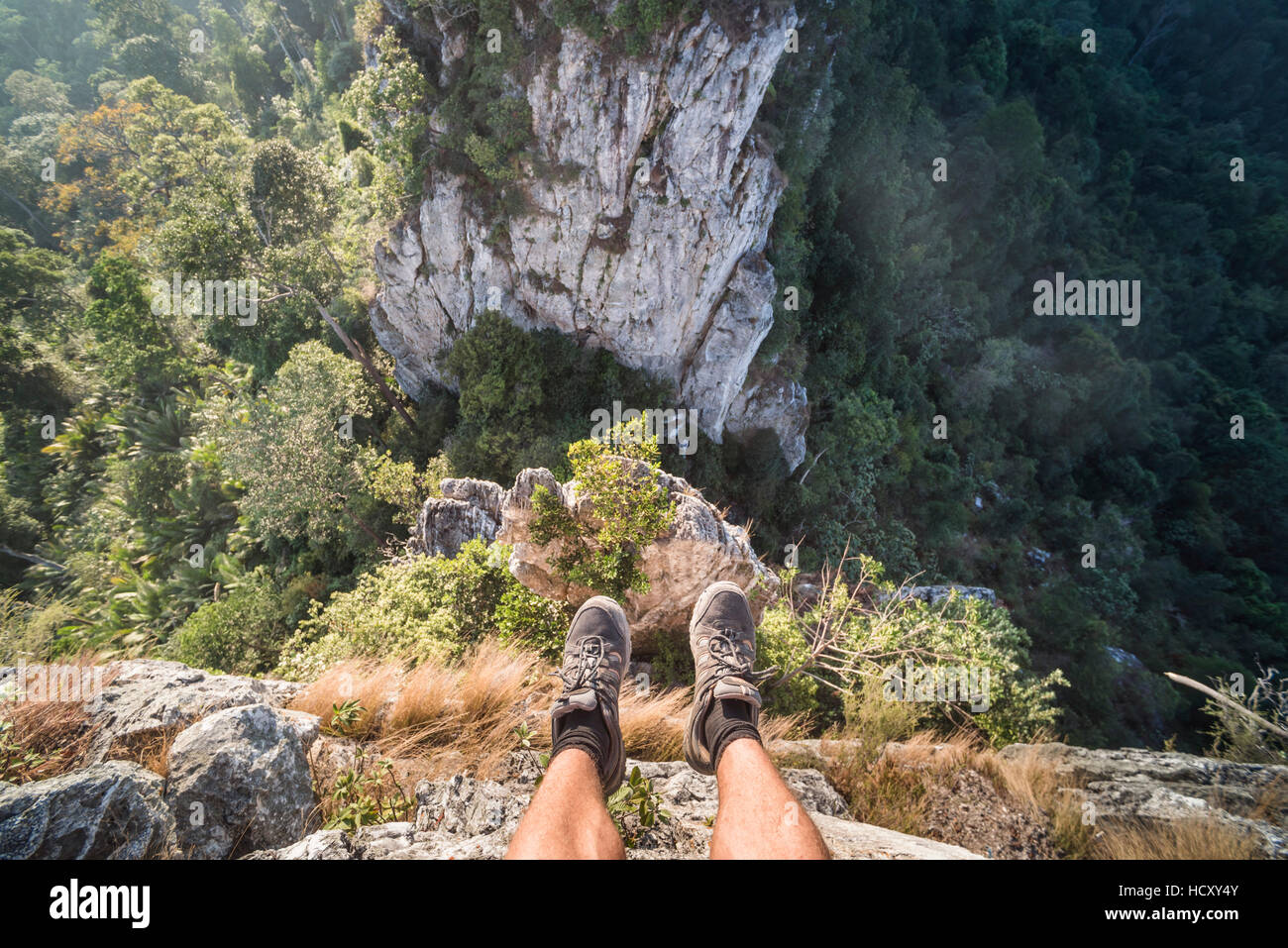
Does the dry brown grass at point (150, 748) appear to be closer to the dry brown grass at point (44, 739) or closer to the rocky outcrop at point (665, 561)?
the dry brown grass at point (44, 739)

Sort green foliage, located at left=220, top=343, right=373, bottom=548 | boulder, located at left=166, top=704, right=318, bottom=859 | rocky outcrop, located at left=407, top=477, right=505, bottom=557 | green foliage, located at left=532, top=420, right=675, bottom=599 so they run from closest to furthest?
boulder, located at left=166, top=704, right=318, bottom=859 → green foliage, located at left=532, top=420, right=675, bottom=599 → rocky outcrop, located at left=407, top=477, right=505, bottom=557 → green foliage, located at left=220, top=343, right=373, bottom=548

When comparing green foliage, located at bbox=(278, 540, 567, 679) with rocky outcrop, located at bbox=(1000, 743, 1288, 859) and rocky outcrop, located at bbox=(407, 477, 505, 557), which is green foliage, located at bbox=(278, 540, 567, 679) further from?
rocky outcrop, located at bbox=(1000, 743, 1288, 859)

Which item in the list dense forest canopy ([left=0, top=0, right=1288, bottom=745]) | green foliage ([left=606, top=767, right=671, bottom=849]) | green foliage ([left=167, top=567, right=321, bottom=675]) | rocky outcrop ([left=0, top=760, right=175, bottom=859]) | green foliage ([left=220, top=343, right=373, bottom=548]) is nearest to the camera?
rocky outcrop ([left=0, top=760, right=175, bottom=859])

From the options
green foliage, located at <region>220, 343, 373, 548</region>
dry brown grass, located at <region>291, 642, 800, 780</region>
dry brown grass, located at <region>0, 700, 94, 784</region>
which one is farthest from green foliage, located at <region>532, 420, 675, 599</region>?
green foliage, located at <region>220, 343, 373, 548</region>

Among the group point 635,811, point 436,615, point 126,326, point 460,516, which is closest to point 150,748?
point 436,615

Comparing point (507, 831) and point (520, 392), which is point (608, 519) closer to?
point (507, 831)

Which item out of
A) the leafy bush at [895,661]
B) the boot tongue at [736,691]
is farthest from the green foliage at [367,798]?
the leafy bush at [895,661]
